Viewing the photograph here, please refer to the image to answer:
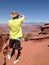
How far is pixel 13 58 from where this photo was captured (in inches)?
460

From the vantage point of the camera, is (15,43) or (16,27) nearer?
(16,27)

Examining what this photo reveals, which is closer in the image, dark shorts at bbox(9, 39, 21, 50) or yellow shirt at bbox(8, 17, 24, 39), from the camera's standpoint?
yellow shirt at bbox(8, 17, 24, 39)

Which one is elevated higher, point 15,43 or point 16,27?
point 16,27

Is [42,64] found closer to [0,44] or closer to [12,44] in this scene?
[12,44]

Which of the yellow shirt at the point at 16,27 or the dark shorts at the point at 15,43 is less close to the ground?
the yellow shirt at the point at 16,27

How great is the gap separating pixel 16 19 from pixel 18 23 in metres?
0.23

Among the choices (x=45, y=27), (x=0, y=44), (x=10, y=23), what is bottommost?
(x=0, y=44)

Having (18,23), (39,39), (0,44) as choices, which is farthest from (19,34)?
(0,44)

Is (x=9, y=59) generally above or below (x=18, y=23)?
below

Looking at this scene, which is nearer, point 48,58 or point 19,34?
point 19,34

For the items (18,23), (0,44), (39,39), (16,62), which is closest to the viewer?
(18,23)

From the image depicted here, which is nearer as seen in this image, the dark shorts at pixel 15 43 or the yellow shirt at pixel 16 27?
the yellow shirt at pixel 16 27

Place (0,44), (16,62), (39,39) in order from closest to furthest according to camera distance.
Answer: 1. (16,62)
2. (39,39)
3. (0,44)

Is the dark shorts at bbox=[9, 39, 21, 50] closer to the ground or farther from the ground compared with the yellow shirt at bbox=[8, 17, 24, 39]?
closer to the ground
